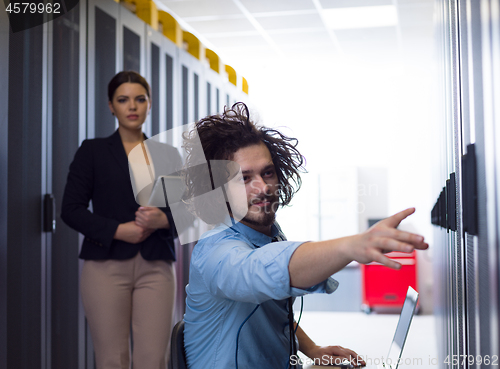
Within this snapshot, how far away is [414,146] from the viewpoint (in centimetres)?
319

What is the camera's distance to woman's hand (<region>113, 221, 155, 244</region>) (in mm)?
1760

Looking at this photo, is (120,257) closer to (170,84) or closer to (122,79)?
(122,79)

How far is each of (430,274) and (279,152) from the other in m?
4.16

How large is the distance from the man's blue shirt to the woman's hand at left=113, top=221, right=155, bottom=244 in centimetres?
80

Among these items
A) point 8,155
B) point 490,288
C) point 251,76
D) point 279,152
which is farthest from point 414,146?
point 490,288

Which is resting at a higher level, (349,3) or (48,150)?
(349,3)

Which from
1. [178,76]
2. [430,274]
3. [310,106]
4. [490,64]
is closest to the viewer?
[490,64]

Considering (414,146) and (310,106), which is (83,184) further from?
(414,146)

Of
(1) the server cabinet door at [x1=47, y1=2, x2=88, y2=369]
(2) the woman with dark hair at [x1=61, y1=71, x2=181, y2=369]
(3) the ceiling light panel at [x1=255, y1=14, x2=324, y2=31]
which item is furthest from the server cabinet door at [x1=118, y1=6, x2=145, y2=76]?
(2) the woman with dark hair at [x1=61, y1=71, x2=181, y2=369]

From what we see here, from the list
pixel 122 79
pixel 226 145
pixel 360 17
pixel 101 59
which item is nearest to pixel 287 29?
pixel 360 17

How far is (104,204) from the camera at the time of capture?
6.03ft

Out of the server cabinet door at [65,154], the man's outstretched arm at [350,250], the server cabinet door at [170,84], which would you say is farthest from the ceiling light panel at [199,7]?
the man's outstretched arm at [350,250]

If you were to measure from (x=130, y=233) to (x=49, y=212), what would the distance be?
572 mm

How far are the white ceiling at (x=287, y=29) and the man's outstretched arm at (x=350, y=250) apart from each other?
2.08 meters
